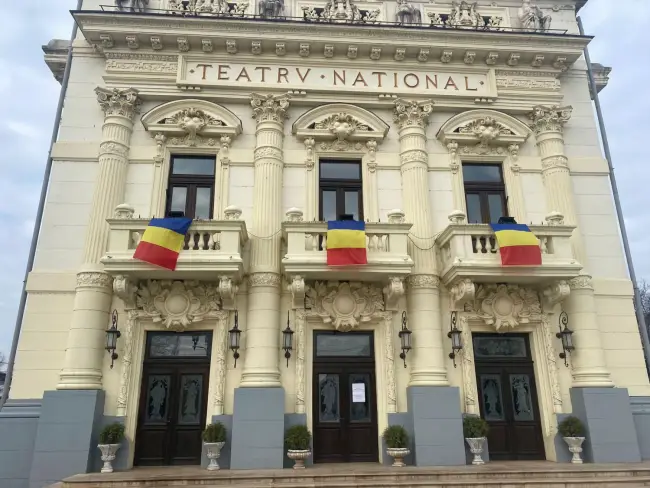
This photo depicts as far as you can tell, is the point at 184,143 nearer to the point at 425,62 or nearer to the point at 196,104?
the point at 196,104

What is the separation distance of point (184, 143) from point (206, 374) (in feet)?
21.6

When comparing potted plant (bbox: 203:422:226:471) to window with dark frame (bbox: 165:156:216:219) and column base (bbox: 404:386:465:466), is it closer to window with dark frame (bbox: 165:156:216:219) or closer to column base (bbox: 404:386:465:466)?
column base (bbox: 404:386:465:466)

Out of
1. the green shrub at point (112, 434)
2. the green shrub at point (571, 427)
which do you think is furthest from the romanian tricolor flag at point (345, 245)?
the green shrub at point (571, 427)

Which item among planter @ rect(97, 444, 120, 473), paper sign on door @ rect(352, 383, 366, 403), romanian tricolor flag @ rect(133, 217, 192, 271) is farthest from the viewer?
paper sign on door @ rect(352, 383, 366, 403)

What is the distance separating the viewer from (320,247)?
11930mm

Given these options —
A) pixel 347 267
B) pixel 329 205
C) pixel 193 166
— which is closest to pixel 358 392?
pixel 347 267

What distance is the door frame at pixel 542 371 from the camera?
11828 mm

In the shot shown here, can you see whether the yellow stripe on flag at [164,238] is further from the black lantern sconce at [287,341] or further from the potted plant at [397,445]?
the potted plant at [397,445]

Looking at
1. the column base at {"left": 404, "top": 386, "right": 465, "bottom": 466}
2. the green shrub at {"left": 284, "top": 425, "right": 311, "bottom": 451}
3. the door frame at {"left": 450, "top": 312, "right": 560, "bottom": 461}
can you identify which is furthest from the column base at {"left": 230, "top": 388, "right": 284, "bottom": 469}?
the door frame at {"left": 450, "top": 312, "right": 560, "bottom": 461}

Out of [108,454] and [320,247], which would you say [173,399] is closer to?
[108,454]

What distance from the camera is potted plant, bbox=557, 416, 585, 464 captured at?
11297 mm

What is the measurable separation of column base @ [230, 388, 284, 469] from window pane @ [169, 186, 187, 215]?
5385 millimetres

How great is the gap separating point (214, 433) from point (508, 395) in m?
7.51

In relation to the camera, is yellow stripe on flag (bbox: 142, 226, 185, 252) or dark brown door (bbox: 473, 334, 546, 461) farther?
dark brown door (bbox: 473, 334, 546, 461)
